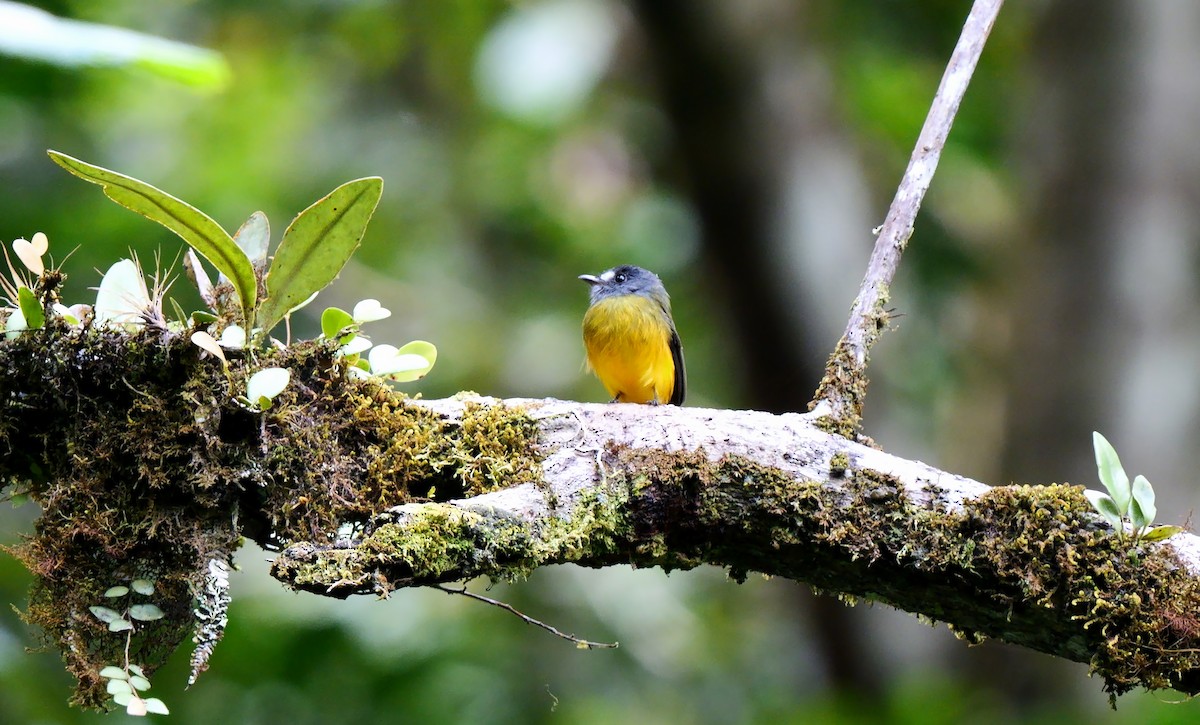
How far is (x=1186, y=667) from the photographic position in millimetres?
2104

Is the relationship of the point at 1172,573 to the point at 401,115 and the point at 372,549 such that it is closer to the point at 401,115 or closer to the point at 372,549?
the point at 372,549

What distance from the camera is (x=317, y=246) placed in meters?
2.04

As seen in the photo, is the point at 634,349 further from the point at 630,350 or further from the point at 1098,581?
the point at 1098,581

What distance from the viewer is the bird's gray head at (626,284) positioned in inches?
223

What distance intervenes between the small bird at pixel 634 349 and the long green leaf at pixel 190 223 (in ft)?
10.5

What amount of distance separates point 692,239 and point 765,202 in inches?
49.1

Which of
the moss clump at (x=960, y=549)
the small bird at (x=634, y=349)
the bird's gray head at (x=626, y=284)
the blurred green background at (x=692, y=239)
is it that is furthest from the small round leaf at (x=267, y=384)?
the bird's gray head at (x=626, y=284)

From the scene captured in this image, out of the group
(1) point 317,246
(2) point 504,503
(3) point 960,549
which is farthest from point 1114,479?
(1) point 317,246

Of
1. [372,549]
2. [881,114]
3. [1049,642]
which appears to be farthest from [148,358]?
[881,114]

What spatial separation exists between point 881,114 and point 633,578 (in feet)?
11.4

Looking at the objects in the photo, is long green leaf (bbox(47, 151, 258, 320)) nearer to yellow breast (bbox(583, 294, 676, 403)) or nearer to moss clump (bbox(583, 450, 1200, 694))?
moss clump (bbox(583, 450, 1200, 694))

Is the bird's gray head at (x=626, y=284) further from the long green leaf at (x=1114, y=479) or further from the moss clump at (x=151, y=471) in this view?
the moss clump at (x=151, y=471)

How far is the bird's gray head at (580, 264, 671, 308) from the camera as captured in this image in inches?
223

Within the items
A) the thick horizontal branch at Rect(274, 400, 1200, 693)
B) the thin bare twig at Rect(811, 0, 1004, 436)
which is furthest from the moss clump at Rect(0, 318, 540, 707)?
the thin bare twig at Rect(811, 0, 1004, 436)
